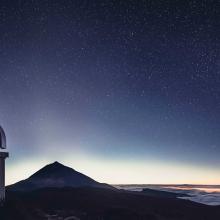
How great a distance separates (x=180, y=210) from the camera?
151 ft

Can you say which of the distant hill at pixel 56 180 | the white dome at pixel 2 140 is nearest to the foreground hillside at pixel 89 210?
the white dome at pixel 2 140

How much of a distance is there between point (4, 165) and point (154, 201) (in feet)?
104

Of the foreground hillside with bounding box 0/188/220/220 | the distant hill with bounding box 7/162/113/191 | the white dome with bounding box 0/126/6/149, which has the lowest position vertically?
the foreground hillside with bounding box 0/188/220/220

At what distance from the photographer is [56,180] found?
286ft

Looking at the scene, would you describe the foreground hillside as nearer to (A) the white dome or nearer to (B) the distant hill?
(A) the white dome

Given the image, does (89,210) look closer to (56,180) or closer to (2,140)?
(2,140)

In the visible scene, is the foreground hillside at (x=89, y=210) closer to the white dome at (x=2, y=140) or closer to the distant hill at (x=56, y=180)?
the white dome at (x=2, y=140)

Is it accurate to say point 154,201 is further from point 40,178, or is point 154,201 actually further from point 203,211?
point 40,178

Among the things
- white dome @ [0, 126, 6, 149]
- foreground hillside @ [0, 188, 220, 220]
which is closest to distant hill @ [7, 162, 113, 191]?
foreground hillside @ [0, 188, 220, 220]

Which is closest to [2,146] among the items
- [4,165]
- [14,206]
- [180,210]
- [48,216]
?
[4,165]

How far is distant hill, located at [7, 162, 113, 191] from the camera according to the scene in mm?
81250

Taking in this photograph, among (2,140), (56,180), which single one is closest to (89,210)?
(2,140)

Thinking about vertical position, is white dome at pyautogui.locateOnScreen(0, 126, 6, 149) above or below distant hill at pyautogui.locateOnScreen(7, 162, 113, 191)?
below

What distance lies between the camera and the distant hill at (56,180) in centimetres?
8125
